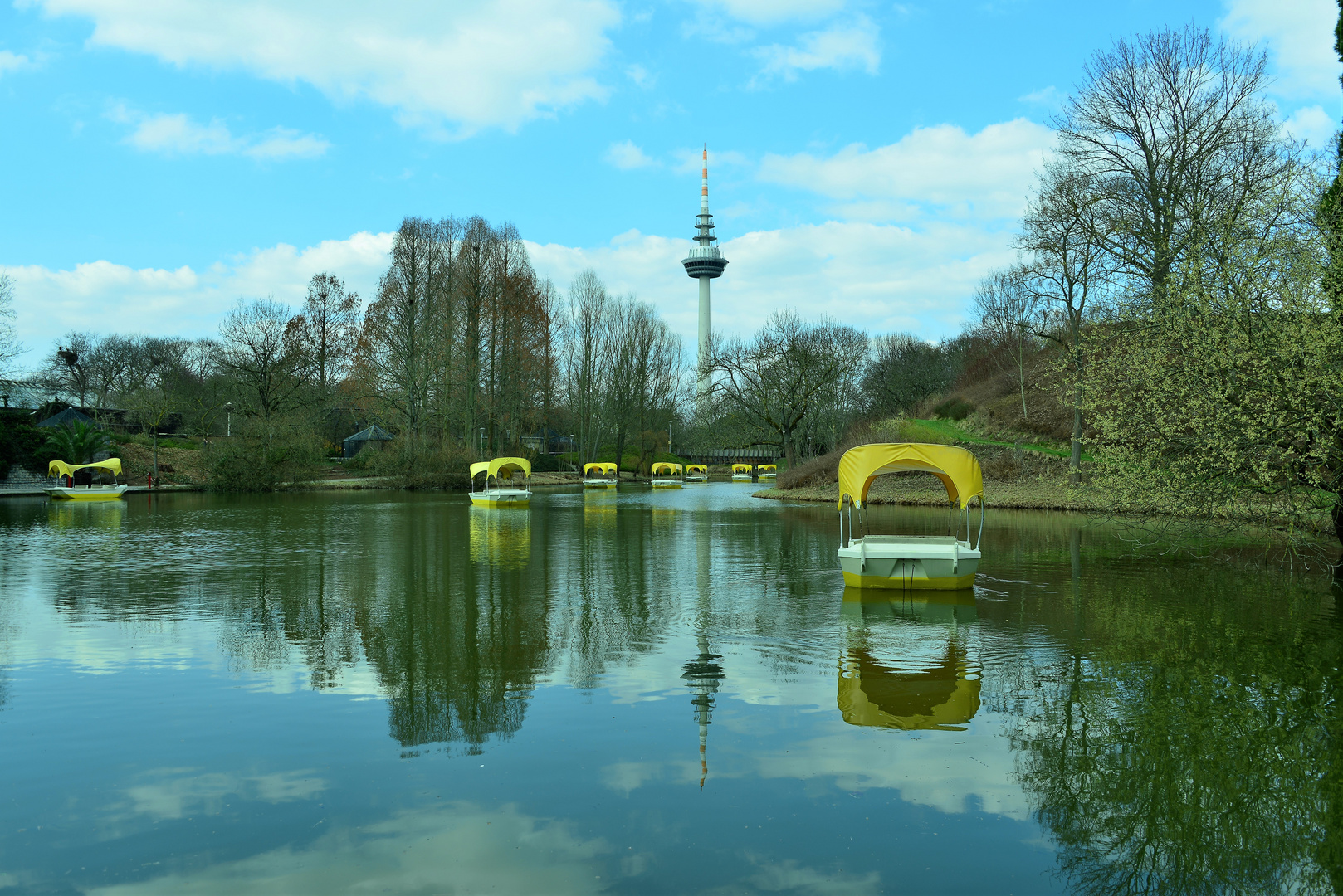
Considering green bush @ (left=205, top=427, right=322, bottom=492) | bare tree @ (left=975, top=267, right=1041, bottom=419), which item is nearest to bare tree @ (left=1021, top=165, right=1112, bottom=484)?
bare tree @ (left=975, top=267, right=1041, bottom=419)

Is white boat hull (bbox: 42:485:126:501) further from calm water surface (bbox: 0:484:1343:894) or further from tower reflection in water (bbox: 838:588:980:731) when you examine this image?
tower reflection in water (bbox: 838:588:980:731)

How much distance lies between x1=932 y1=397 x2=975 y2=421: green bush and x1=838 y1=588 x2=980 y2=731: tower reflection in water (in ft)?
121

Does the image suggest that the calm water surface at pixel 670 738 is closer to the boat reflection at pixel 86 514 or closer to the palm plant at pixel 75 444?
the boat reflection at pixel 86 514

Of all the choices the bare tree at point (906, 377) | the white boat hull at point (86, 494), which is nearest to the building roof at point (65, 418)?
the white boat hull at point (86, 494)

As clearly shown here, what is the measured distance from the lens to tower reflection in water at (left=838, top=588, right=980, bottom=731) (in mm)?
7746

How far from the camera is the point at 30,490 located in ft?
159

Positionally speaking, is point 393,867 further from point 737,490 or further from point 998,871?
point 737,490

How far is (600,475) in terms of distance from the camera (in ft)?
219

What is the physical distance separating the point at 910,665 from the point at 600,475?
57835 millimetres

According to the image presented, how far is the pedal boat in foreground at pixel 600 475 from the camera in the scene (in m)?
56.9

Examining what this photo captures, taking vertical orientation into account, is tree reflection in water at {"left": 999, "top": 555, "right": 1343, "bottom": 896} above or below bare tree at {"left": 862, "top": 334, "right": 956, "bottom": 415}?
below

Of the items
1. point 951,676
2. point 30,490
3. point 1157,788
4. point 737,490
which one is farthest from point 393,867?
point 30,490

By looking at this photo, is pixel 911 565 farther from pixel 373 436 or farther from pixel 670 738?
pixel 373 436

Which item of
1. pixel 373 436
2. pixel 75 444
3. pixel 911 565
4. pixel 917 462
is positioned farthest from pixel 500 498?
pixel 373 436
